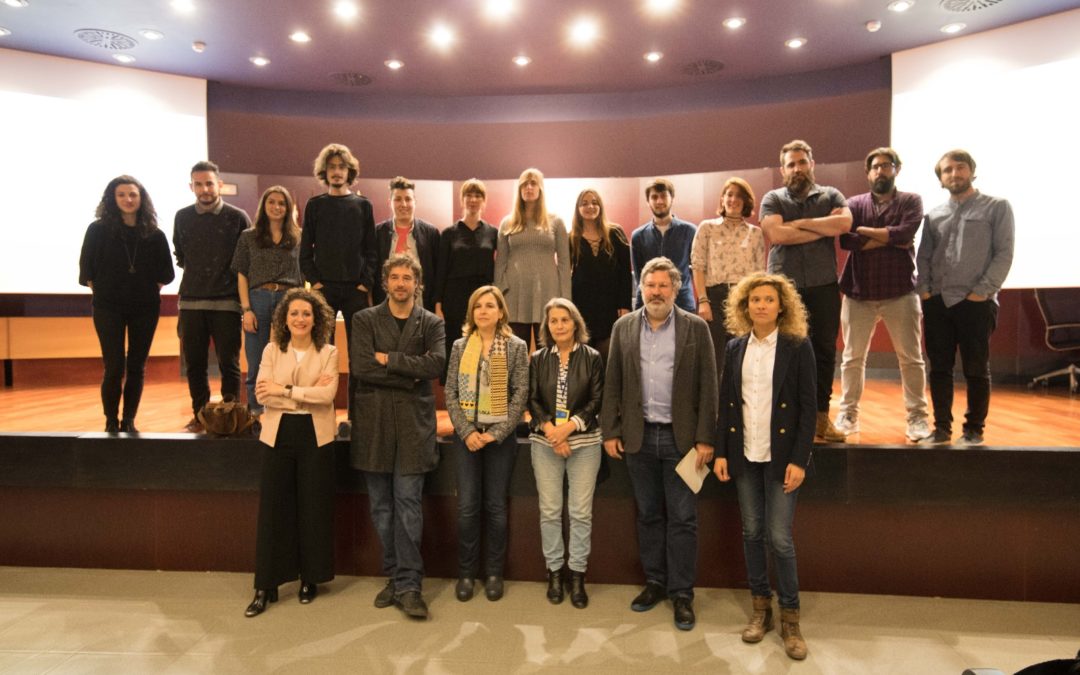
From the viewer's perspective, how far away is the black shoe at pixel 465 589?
9.62 ft

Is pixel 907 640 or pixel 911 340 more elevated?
pixel 911 340

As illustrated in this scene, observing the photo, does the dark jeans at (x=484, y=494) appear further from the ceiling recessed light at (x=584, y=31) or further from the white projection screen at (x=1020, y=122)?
the white projection screen at (x=1020, y=122)

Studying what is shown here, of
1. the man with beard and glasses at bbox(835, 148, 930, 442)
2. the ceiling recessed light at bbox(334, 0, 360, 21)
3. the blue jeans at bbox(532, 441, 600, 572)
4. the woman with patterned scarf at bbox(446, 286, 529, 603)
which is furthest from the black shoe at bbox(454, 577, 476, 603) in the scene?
the ceiling recessed light at bbox(334, 0, 360, 21)

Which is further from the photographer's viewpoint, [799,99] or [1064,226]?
[799,99]

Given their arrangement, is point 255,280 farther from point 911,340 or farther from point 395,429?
point 911,340

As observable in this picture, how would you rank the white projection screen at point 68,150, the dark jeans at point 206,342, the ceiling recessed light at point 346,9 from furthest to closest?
the white projection screen at point 68,150, the ceiling recessed light at point 346,9, the dark jeans at point 206,342

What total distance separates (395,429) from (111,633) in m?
1.40

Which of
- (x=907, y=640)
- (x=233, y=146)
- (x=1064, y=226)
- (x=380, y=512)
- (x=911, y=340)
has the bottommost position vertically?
(x=907, y=640)

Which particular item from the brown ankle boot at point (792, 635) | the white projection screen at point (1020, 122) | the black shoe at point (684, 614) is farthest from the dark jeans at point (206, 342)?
the white projection screen at point (1020, 122)

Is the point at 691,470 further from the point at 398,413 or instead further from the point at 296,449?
the point at 296,449

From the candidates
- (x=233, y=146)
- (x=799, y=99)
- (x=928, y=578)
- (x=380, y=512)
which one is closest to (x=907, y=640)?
(x=928, y=578)

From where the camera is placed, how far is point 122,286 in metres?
3.38

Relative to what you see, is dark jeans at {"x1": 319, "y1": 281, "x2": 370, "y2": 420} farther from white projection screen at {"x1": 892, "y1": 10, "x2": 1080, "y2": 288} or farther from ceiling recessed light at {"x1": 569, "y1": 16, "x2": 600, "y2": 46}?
white projection screen at {"x1": 892, "y1": 10, "x2": 1080, "y2": 288}

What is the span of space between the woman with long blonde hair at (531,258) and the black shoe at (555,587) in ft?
4.00
